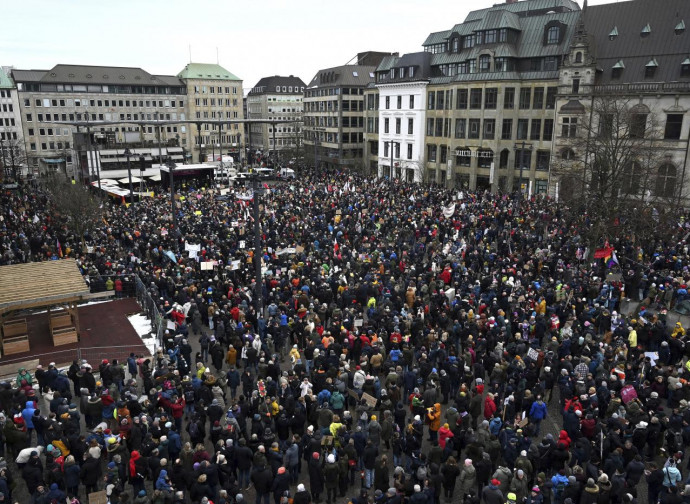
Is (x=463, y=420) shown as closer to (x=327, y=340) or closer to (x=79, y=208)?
(x=327, y=340)

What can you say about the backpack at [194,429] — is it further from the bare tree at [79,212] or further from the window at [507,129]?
the window at [507,129]

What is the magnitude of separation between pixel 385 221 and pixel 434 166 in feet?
101

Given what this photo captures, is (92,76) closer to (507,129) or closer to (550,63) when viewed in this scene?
(507,129)

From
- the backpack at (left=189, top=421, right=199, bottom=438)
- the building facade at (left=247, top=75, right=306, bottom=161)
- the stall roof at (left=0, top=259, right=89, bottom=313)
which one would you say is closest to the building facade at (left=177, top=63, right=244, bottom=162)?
the building facade at (left=247, top=75, right=306, bottom=161)

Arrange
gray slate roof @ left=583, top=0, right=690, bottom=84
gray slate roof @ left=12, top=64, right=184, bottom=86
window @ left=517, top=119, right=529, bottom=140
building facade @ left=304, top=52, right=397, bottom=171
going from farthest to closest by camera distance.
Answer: gray slate roof @ left=12, top=64, right=184, bottom=86 → building facade @ left=304, top=52, right=397, bottom=171 → window @ left=517, top=119, right=529, bottom=140 → gray slate roof @ left=583, top=0, right=690, bottom=84

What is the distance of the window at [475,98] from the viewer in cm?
5450

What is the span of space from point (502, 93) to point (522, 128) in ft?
13.3

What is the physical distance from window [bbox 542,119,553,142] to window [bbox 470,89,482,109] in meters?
7.31

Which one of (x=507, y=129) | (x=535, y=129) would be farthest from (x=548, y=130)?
(x=507, y=129)

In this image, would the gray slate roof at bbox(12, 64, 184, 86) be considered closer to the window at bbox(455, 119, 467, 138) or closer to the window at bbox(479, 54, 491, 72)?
the window at bbox(455, 119, 467, 138)

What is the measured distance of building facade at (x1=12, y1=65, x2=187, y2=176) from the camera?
89375 millimetres

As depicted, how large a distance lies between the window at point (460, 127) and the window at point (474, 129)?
875 mm

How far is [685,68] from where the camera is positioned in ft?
133

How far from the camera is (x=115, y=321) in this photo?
2089cm
